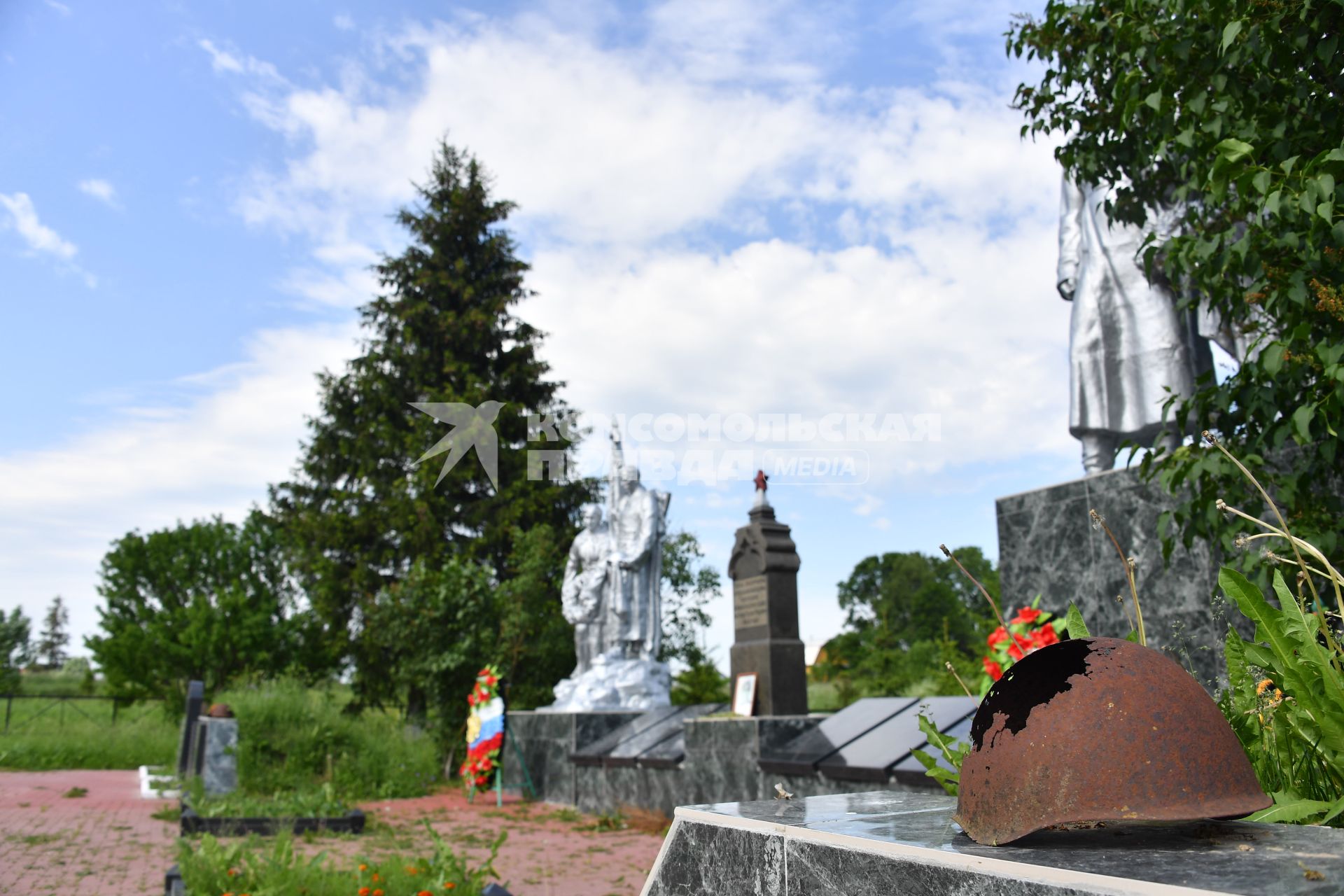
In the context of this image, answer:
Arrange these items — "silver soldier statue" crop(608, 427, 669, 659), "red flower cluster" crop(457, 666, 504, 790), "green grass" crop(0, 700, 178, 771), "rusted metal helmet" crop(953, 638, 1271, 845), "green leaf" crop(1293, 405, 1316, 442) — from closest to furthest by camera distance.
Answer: "rusted metal helmet" crop(953, 638, 1271, 845) → "green leaf" crop(1293, 405, 1316, 442) → "red flower cluster" crop(457, 666, 504, 790) → "silver soldier statue" crop(608, 427, 669, 659) → "green grass" crop(0, 700, 178, 771)

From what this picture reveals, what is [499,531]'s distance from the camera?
2028 cm

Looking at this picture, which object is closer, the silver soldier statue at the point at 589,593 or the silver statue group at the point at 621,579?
the silver statue group at the point at 621,579

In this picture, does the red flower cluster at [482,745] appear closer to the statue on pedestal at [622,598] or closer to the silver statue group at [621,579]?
the statue on pedestal at [622,598]

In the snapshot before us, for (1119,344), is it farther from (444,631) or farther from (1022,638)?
(444,631)

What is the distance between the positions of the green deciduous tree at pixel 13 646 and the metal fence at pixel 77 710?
134 inches

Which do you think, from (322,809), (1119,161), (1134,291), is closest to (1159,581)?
(1134,291)

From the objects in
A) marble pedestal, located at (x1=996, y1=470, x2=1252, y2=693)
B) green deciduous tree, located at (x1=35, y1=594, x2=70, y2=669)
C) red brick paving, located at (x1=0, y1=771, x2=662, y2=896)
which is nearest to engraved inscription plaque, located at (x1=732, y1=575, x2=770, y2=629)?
red brick paving, located at (x1=0, y1=771, x2=662, y2=896)

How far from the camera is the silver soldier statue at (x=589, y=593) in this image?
1396cm

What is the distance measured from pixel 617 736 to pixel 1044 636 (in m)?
7.01

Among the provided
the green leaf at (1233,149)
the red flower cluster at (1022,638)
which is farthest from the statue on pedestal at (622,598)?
the green leaf at (1233,149)

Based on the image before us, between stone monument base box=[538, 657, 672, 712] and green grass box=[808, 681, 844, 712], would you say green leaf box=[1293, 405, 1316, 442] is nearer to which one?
stone monument base box=[538, 657, 672, 712]

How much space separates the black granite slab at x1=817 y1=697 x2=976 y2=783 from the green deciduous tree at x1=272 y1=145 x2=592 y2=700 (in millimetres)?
12681

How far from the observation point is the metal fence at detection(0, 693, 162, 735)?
63.8ft

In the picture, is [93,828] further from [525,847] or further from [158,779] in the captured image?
[525,847]
